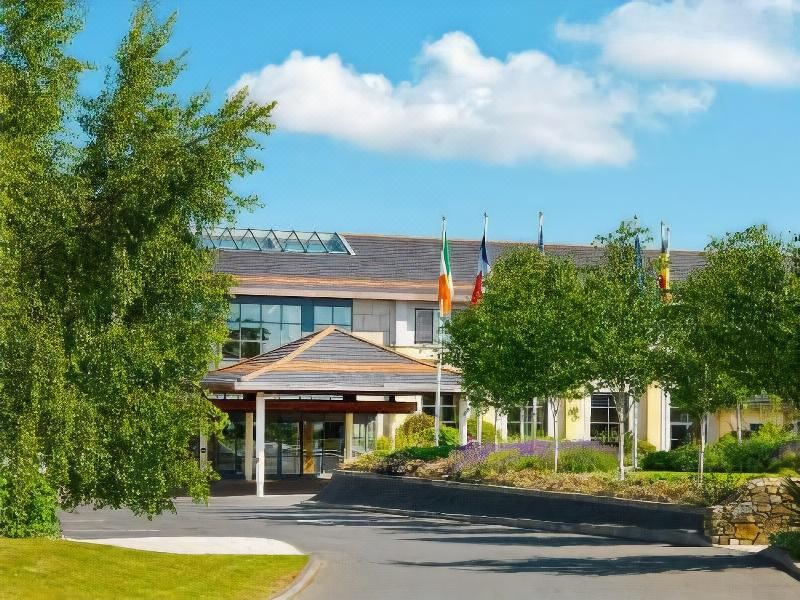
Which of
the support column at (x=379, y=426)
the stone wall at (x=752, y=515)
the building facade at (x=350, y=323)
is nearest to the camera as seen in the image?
the stone wall at (x=752, y=515)

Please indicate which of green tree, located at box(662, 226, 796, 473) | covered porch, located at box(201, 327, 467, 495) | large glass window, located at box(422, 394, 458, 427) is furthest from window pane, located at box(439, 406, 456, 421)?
green tree, located at box(662, 226, 796, 473)

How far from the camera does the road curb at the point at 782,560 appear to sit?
846 inches

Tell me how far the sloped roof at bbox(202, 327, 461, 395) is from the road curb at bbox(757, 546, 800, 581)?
25.2 meters

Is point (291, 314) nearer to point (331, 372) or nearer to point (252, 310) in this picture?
point (252, 310)

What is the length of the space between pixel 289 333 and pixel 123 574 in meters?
47.1

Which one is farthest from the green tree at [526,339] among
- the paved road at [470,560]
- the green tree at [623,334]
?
the paved road at [470,560]

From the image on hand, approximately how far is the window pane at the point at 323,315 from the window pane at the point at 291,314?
0.88 meters

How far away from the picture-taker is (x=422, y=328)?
68.9 metres

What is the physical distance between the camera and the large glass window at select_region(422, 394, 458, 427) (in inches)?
2645

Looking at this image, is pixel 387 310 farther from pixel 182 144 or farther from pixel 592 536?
pixel 182 144

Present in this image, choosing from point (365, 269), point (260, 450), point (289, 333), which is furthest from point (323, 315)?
point (260, 450)

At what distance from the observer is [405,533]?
31.6 m

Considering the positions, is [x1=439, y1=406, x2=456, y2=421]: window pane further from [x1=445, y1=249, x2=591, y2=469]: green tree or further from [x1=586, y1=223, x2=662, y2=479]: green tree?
[x1=586, y1=223, x2=662, y2=479]: green tree

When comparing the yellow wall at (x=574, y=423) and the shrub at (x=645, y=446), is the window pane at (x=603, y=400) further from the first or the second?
the shrub at (x=645, y=446)
